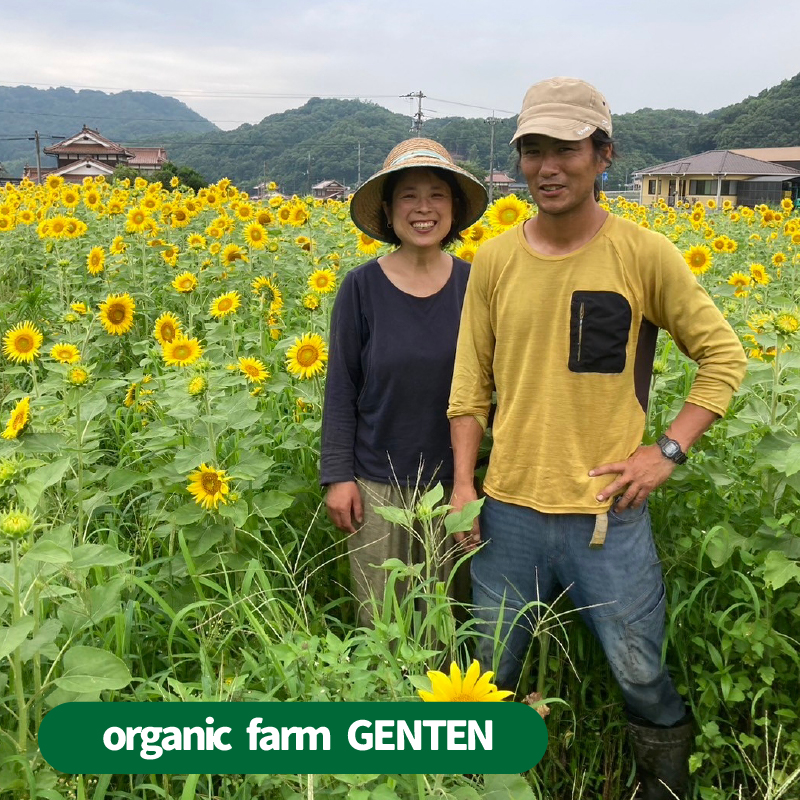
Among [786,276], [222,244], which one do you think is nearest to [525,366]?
[222,244]

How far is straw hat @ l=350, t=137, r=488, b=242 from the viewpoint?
7.47ft

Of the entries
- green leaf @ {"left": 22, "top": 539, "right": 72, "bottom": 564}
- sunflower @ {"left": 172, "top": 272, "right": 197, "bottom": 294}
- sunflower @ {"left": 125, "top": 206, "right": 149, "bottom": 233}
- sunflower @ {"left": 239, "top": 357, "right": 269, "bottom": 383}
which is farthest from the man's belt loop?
sunflower @ {"left": 125, "top": 206, "right": 149, "bottom": 233}

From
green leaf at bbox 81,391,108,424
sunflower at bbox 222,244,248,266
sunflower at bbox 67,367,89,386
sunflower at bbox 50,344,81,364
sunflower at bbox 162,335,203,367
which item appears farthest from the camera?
sunflower at bbox 222,244,248,266

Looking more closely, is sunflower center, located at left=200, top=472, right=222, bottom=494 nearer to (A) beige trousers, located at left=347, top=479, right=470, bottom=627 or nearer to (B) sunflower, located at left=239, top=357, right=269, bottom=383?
(A) beige trousers, located at left=347, top=479, right=470, bottom=627

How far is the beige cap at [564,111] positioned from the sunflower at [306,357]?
3.78 feet

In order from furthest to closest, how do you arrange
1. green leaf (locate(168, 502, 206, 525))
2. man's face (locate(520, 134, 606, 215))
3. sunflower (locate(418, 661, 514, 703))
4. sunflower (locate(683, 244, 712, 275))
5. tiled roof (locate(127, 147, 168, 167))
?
tiled roof (locate(127, 147, 168, 167)), sunflower (locate(683, 244, 712, 275)), green leaf (locate(168, 502, 206, 525)), man's face (locate(520, 134, 606, 215)), sunflower (locate(418, 661, 514, 703))

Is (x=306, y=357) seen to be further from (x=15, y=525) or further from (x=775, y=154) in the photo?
(x=775, y=154)

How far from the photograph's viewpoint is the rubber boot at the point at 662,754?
2.03 m

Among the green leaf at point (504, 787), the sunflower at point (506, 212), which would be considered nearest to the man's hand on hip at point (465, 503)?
the green leaf at point (504, 787)

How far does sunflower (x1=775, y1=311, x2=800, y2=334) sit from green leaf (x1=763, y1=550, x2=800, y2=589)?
59 centimetres

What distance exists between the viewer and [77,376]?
2346 mm

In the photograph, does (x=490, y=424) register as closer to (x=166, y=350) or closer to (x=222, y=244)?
(x=166, y=350)

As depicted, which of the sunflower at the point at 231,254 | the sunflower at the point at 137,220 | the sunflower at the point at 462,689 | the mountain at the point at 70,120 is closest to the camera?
the sunflower at the point at 462,689

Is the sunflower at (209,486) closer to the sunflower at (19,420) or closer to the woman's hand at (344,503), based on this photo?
the woman's hand at (344,503)
